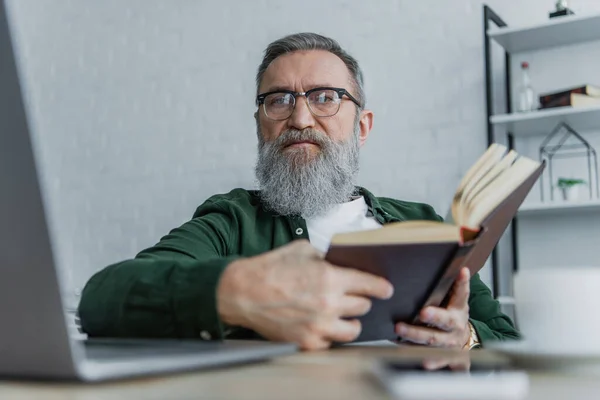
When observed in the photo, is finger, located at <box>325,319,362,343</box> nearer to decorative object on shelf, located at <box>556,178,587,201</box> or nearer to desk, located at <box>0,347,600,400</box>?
desk, located at <box>0,347,600,400</box>

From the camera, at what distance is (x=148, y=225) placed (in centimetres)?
386

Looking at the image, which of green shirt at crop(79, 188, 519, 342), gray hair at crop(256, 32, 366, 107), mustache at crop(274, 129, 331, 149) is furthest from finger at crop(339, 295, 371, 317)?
gray hair at crop(256, 32, 366, 107)

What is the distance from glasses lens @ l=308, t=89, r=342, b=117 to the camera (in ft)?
6.46

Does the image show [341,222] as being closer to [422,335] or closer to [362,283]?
[422,335]

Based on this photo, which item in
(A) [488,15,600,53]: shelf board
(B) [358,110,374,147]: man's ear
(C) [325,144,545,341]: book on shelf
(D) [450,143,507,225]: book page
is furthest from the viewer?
(A) [488,15,600,53]: shelf board

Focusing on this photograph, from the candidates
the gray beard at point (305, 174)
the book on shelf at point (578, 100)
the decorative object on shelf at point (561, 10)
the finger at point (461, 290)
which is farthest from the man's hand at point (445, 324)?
the decorative object on shelf at point (561, 10)

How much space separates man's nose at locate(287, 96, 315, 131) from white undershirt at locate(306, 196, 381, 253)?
243 millimetres

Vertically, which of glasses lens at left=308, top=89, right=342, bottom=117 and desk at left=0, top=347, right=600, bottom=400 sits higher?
glasses lens at left=308, top=89, right=342, bottom=117

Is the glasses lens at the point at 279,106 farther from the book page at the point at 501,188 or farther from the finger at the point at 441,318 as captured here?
the book page at the point at 501,188

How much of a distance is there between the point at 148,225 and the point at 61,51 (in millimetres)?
1335

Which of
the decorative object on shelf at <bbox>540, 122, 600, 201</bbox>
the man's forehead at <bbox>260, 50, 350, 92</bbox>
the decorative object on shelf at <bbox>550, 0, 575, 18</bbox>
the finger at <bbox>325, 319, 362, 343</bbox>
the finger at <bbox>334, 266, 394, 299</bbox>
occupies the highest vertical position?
the decorative object on shelf at <bbox>550, 0, 575, 18</bbox>

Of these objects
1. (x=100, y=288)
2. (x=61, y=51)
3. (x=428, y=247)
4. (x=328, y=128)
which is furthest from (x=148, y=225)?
(x=428, y=247)

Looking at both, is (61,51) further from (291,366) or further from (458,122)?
(291,366)

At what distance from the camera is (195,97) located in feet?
12.6
